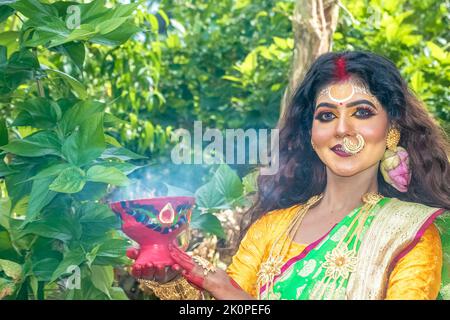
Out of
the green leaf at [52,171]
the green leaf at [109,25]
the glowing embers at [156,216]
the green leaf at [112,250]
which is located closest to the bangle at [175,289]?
the glowing embers at [156,216]

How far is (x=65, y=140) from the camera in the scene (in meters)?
2.62

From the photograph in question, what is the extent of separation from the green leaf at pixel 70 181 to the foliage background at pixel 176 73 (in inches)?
2.2

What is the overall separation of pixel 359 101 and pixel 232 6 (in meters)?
3.32

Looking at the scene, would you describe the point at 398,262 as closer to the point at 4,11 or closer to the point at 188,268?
the point at 188,268

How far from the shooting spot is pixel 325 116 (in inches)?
94.6

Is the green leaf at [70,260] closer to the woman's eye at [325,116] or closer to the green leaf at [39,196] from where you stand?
the green leaf at [39,196]

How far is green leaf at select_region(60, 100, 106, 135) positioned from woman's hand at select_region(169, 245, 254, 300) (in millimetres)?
546

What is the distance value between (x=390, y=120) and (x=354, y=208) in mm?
237

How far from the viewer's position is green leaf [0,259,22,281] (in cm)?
274

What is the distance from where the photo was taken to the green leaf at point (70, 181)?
97.0 inches

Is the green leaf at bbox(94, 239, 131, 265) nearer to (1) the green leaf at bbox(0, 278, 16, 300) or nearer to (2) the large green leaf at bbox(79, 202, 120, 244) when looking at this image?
(2) the large green leaf at bbox(79, 202, 120, 244)

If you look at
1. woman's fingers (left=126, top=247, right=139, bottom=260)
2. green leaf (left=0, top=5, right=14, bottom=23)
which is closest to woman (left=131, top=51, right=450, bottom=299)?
woman's fingers (left=126, top=247, right=139, bottom=260)

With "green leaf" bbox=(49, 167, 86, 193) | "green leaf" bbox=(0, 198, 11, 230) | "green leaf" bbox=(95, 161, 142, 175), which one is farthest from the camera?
"green leaf" bbox=(0, 198, 11, 230)
